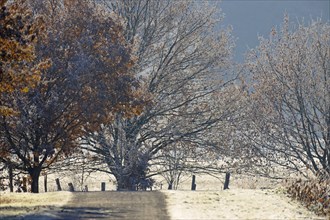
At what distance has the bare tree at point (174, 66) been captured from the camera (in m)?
31.8

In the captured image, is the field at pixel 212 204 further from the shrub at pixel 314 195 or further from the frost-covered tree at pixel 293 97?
the frost-covered tree at pixel 293 97

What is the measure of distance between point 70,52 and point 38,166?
14.6 ft

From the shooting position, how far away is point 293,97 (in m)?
29.5

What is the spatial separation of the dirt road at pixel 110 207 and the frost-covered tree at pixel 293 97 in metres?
11.4

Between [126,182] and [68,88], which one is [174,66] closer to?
[126,182]

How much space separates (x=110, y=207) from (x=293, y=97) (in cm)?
1523

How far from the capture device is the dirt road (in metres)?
14.8

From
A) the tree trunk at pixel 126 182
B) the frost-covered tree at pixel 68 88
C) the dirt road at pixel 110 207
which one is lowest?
the dirt road at pixel 110 207

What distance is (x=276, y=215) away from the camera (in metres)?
15.3

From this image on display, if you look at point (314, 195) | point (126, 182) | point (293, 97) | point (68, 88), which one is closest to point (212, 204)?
point (314, 195)

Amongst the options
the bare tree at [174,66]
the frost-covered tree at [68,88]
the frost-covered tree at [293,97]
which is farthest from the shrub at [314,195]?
the bare tree at [174,66]

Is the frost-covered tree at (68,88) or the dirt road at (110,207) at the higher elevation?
the frost-covered tree at (68,88)

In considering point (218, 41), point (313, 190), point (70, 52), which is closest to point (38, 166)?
point (70, 52)

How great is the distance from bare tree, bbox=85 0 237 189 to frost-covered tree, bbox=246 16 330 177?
255cm
